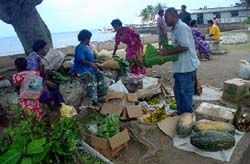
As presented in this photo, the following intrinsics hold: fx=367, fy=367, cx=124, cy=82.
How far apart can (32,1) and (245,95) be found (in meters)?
5.87

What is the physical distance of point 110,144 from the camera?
480cm

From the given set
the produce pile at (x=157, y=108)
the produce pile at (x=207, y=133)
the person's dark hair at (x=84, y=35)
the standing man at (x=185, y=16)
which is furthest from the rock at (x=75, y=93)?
the standing man at (x=185, y=16)

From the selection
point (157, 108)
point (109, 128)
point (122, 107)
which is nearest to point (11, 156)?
point (109, 128)

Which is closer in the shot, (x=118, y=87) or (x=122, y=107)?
(x=122, y=107)

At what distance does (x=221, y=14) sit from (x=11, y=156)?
46.1m

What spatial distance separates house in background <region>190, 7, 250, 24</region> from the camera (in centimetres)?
4462

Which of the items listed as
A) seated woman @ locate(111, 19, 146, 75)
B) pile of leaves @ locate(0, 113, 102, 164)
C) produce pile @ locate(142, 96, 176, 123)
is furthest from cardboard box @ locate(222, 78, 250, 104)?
pile of leaves @ locate(0, 113, 102, 164)

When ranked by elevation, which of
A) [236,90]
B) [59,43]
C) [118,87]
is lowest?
[59,43]

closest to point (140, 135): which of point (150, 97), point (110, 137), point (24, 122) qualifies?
point (110, 137)

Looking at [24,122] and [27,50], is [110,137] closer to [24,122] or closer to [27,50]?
[24,122]

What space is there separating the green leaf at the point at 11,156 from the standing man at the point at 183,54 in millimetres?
3470

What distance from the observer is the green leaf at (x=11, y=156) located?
8.68 ft

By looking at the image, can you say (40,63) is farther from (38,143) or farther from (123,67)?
(38,143)

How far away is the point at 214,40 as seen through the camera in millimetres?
14344
